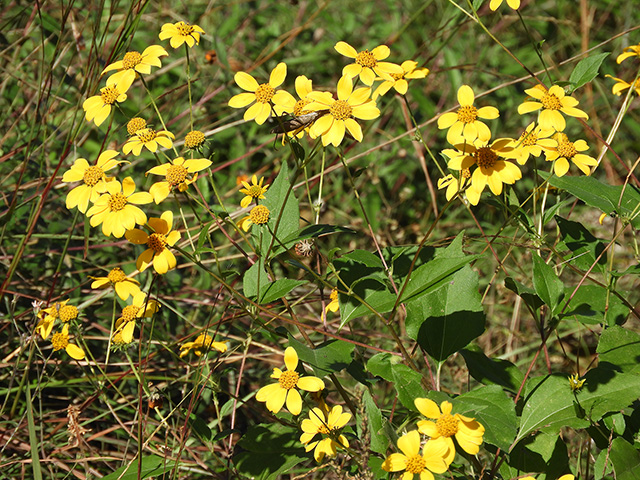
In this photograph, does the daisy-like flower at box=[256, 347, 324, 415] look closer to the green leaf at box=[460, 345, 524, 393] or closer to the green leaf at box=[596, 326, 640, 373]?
the green leaf at box=[460, 345, 524, 393]

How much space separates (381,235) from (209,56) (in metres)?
0.97

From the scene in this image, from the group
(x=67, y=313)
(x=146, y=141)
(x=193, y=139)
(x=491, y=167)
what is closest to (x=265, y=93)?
(x=193, y=139)

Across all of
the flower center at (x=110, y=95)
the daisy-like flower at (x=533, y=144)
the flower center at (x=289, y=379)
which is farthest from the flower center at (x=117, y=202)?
the daisy-like flower at (x=533, y=144)

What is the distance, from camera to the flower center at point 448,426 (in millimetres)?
1041

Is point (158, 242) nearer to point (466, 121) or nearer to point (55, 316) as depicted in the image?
point (55, 316)

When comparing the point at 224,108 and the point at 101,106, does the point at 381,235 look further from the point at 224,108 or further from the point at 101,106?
the point at 101,106

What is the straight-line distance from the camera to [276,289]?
125 centimetres

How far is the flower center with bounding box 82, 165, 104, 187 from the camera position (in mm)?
1298

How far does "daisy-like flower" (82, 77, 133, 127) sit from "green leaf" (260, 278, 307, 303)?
0.50 meters

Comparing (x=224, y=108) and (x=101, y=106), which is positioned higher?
(x=101, y=106)

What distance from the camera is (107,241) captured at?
2.22m

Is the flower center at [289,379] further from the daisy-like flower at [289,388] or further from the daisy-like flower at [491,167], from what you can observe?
the daisy-like flower at [491,167]

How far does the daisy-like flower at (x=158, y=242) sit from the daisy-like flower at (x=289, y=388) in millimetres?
305

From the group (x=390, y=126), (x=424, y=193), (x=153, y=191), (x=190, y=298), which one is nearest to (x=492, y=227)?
(x=424, y=193)
